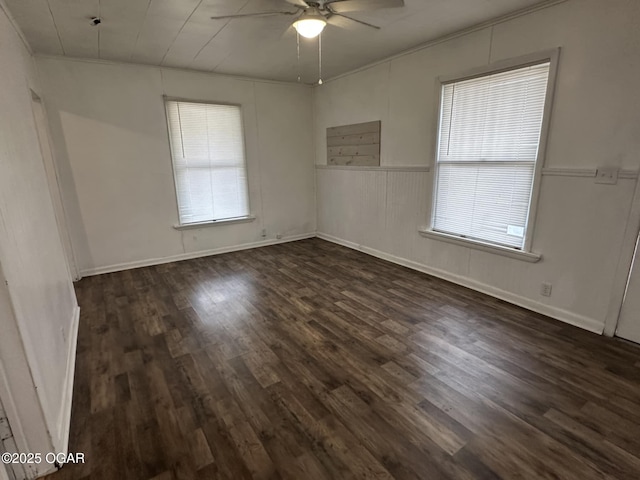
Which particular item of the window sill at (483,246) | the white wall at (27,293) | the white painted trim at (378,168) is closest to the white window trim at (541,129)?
the window sill at (483,246)

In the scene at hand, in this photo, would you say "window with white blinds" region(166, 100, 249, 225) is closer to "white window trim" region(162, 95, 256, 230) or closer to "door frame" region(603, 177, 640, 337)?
"white window trim" region(162, 95, 256, 230)

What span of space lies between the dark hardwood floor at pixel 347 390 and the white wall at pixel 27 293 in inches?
8.8

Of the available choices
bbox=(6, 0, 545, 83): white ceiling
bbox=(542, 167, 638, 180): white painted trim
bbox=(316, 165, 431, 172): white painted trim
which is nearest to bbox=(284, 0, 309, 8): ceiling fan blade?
bbox=(6, 0, 545, 83): white ceiling

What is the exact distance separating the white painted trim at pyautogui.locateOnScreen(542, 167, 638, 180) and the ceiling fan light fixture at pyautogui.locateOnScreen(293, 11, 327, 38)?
223 centimetres

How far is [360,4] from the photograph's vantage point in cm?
224

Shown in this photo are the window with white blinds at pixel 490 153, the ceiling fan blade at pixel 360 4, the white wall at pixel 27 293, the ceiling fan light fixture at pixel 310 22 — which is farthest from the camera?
the window with white blinds at pixel 490 153

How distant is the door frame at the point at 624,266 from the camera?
235 centimetres

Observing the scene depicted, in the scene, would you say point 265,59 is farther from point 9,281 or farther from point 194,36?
point 9,281

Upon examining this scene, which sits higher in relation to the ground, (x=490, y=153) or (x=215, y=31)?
(x=215, y=31)

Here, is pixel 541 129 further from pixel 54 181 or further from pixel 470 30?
pixel 54 181

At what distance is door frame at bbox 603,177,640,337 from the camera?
235cm

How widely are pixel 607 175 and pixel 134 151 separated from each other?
4.99 meters

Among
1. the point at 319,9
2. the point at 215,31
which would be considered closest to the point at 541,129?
the point at 319,9

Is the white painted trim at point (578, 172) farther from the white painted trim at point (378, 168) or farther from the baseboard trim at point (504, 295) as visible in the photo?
the white painted trim at point (378, 168)
